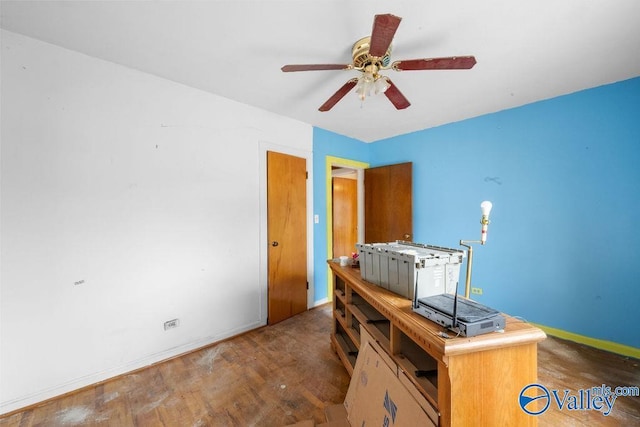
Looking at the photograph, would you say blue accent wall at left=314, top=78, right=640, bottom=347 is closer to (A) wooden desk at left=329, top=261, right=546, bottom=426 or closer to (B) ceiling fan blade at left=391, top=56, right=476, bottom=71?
(B) ceiling fan blade at left=391, top=56, right=476, bottom=71

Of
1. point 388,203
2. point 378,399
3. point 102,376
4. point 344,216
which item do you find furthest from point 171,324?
point 344,216

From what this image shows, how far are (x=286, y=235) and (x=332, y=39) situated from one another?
6.71 ft

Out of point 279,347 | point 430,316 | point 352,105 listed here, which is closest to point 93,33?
point 352,105

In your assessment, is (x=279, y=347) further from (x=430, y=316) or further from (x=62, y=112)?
(x=62, y=112)

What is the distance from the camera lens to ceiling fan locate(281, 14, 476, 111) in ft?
3.83

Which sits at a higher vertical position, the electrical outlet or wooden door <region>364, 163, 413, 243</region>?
wooden door <region>364, 163, 413, 243</region>

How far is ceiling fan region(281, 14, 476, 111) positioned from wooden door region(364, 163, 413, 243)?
1.75 metres

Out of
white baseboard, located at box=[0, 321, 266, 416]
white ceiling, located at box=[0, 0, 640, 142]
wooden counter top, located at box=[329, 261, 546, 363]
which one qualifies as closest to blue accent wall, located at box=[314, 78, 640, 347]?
white ceiling, located at box=[0, 0, 640, 142]

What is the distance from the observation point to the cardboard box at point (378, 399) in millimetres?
1007

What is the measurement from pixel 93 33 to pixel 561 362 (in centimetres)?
429

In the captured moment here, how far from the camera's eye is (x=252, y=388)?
1.78m

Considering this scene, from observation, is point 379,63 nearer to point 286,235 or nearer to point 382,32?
point 382,32

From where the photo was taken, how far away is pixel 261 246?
2773 millimetres

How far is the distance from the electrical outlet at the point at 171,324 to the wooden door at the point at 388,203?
273 cm
